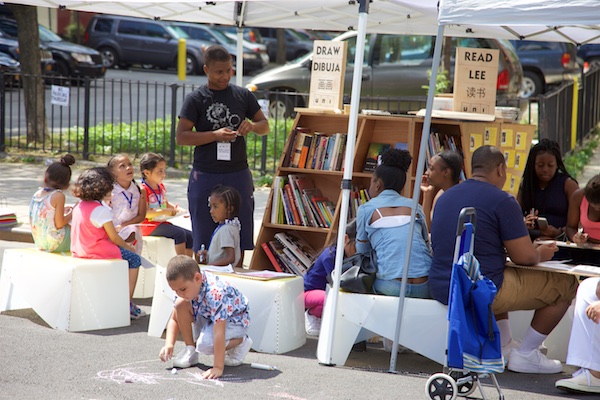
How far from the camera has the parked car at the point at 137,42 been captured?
2972cm

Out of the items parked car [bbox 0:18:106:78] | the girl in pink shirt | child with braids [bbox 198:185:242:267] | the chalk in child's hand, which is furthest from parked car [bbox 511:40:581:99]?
the chalk in child's hand

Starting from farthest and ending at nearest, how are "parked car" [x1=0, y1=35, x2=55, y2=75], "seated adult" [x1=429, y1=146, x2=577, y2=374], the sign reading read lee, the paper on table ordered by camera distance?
"parked car" [x1=0, y1=35, x2=55, y2=75] → the sign reading read lee → the paper on table → "seated adult" [x1=429, y1=146, x2=577, y2=374]

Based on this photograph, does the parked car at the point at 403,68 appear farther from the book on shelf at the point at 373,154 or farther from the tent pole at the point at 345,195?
the tent pole at the point at 345,195

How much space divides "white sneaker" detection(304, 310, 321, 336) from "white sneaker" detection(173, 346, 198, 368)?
1221mm

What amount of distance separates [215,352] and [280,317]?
0.71 m

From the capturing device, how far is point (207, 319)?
5.84 metres

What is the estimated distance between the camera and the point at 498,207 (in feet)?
18.6

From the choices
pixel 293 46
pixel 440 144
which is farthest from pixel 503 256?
pixel 293 46

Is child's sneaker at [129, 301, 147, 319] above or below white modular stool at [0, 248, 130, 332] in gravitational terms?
below

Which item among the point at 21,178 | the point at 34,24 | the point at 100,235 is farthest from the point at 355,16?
the point at 34,24

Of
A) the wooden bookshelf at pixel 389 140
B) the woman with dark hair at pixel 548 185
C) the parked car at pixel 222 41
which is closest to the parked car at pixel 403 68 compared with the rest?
the wooden bookshelf at pixel 389 140

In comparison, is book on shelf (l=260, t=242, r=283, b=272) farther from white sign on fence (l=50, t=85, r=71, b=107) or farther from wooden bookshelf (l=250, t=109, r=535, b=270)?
white sign on fence (l=50, t=85, r=71, b=107)

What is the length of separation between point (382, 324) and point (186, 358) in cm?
129

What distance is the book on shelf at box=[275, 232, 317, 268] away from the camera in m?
8.15
